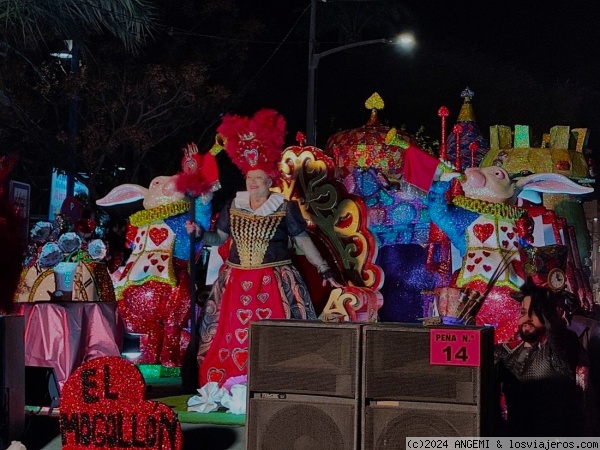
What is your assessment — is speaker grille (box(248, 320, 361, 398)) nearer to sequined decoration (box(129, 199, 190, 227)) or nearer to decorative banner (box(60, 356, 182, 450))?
decorative banner (box(60, 356, 182, 450))

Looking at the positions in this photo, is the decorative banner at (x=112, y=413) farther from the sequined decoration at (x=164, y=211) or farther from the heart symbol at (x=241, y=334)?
the sequined decoration at (x=164, y=211)

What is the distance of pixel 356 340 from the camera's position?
510 cm

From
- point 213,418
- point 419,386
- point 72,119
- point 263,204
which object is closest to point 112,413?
point 213,418

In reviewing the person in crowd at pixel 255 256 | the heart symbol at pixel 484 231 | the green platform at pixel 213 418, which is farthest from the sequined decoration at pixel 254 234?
the heart symbol at pixel 484 231

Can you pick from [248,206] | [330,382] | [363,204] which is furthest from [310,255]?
[330,382]

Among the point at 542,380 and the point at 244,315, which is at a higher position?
the point at 244,315

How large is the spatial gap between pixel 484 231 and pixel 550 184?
2.99 feet

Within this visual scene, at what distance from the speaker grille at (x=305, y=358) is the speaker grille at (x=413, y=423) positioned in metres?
0.18

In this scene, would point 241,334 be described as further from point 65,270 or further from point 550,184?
point 550,184

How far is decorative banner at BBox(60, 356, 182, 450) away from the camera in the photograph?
5.70 meters

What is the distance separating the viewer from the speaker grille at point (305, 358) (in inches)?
201

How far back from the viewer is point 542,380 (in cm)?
651

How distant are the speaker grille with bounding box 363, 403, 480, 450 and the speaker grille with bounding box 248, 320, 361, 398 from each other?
0.18 m

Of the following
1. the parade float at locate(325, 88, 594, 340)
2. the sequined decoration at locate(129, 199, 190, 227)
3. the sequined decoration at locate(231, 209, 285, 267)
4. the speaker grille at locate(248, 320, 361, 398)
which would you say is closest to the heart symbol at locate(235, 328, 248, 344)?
the sequined decoration at locate(231, 209, 285, 267)
